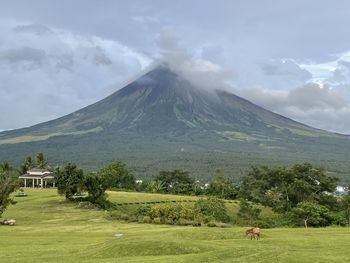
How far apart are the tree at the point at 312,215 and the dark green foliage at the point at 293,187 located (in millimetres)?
13977

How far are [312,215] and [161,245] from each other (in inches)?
1069

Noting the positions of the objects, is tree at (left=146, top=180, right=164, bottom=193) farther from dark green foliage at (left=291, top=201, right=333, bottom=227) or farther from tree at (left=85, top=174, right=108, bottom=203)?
dark green foliage at (left=291, top=201, right=333, bottom=227)

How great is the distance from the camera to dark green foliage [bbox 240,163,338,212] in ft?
202

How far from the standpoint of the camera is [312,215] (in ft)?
148

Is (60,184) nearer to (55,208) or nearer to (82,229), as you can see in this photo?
(55,208)

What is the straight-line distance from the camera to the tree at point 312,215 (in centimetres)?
4516

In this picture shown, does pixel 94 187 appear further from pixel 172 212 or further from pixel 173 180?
pixel 173 180

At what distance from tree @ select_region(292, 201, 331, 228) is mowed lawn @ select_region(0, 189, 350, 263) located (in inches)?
576

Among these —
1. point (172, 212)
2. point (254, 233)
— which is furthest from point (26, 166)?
point (254, 233)

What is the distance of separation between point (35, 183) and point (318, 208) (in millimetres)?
55882

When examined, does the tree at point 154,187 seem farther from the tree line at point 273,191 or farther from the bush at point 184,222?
the bush at point 184,222

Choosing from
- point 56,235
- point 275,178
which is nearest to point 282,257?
point 56,235

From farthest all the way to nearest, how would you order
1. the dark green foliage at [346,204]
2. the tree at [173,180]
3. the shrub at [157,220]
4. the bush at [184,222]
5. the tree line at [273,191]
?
the tree at [173,180], the dark green foliage at [346,204], the tree line at [273,191], the shrub at [157,220], the bush at [184,222]

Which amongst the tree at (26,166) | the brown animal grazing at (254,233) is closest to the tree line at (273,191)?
the tree at (26,166)
